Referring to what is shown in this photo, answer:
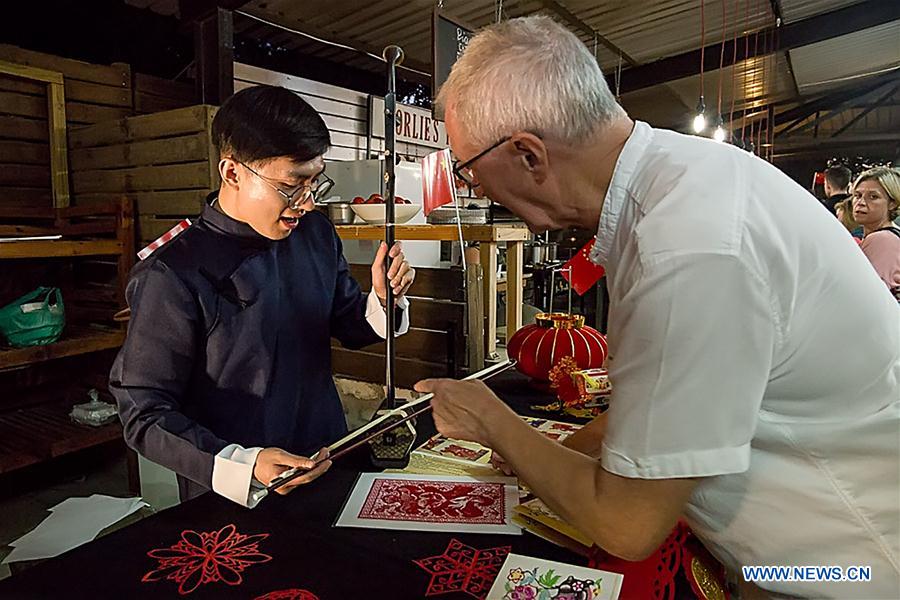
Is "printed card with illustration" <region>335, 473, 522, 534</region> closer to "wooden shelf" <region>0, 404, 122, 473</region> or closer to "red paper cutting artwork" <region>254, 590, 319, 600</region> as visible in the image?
"red paper cutting artwork" <region>254, 590, 319, 600</region>

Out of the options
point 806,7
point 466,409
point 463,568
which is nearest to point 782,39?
point 806,7

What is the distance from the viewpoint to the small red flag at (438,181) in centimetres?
191

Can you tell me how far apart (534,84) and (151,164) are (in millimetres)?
3094

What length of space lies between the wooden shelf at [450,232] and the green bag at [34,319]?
153 cm

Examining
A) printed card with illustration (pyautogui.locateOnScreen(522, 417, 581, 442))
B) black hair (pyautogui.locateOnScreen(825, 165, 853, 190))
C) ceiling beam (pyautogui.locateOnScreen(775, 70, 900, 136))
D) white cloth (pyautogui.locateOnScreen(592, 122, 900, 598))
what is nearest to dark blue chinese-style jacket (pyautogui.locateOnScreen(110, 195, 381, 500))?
printed card with illustration (pyautogui.locateOnScreen(522, 417, 581, 442))

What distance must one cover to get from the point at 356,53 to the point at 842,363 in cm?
525

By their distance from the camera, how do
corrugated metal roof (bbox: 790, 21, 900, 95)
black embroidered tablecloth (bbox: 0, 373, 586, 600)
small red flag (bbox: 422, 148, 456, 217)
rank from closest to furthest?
black embroidered tablecloth (bbox: 0, 373, 586, 600) < small red flag (bbox: 422, 148, 456, 217) < corrugated metal roof (bbox: 790, 21, 900, 95)

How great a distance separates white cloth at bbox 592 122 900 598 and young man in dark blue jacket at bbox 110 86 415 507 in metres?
0.65

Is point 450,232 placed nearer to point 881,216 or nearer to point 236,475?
point 236,475

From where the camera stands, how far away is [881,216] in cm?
392

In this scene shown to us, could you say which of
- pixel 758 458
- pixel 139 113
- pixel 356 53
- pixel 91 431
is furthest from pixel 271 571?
pixel 356 53

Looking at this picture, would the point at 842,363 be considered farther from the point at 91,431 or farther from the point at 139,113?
the point at 139,113

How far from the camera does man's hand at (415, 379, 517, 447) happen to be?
99cm

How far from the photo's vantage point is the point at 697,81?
709 cm
